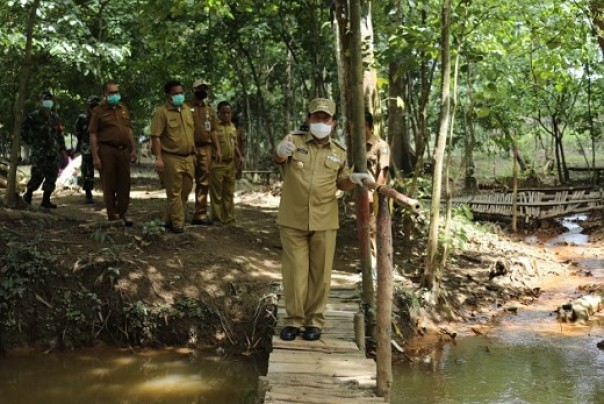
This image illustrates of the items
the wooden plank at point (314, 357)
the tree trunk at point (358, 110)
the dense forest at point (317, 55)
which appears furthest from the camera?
the dense forest at point (317, 55)

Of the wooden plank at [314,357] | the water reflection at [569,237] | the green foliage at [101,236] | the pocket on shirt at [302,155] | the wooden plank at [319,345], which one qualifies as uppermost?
the pocket on shirt at [302,155]

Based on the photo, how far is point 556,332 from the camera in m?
7.57

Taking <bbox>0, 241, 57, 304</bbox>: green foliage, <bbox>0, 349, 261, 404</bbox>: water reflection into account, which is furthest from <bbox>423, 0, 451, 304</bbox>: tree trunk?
<bbox>0, 241, 57, 304</bbox>: green foliage

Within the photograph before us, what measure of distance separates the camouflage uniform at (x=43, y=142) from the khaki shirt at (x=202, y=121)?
2.50m

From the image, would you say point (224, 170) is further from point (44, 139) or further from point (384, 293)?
point (384, 293)

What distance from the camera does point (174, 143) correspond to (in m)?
7.25

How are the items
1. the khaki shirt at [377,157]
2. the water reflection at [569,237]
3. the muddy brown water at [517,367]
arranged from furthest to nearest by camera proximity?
the water reflection at [569,237] < the khaki shirt at [377,157] < the muddy brown water at [517,367]

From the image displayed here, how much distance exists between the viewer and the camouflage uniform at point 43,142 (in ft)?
29.0

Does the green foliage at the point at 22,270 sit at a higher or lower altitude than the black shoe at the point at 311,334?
higher

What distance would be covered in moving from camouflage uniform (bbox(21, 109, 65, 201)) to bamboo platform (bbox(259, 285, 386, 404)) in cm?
542

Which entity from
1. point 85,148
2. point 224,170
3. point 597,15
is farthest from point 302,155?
point 85,148

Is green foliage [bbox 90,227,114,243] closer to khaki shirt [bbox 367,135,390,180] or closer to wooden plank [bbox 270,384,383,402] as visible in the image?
khaki shirt [bbox 367,135,390,180]

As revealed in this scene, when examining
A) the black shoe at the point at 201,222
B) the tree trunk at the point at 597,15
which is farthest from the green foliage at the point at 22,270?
the tree trunk at the point at 597,15

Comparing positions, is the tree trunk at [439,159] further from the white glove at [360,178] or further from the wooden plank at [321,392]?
the wooden plank at [321,392]
